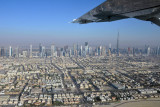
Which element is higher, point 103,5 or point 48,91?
point 103,5

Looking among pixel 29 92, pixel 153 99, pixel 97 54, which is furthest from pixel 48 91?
pixel 97 54

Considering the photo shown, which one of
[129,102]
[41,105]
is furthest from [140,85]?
[41,105]

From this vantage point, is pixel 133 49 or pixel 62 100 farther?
pixel 133 49

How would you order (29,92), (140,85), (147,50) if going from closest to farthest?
1. (29,92)
2. (140,85)
3. (147,50)

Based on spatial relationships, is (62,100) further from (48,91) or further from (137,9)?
(137,9)

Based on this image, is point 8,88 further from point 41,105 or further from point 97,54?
A: point 97,54

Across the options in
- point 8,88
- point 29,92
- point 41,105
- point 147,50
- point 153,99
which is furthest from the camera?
point 147,50

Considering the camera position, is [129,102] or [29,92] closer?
[129,102]

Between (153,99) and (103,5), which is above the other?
(103,5)

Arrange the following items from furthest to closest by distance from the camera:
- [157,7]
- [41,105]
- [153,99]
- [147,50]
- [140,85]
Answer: [147,50] < [140,85] < [153,99] < [41,105] < [157,7]
